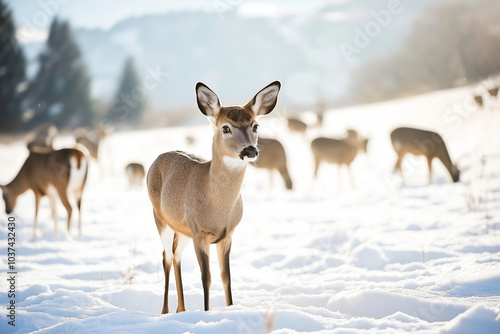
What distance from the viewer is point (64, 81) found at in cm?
4609

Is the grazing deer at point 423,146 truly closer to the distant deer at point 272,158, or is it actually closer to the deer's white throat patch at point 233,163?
the distant deer at point 272,158

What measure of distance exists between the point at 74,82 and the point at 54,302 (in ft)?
150

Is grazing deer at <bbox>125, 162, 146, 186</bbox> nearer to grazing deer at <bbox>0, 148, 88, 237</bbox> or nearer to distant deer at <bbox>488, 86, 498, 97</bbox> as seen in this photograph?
grazing deer at <bbox>0, 148, 88, 237</bbox>

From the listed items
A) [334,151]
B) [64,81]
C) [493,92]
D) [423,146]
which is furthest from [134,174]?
[64,81]

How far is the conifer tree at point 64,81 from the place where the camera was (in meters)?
44.8

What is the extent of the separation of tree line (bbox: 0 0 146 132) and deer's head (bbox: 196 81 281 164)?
128ft

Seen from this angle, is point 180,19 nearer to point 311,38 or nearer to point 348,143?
point 311,38

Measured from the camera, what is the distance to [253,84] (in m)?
108

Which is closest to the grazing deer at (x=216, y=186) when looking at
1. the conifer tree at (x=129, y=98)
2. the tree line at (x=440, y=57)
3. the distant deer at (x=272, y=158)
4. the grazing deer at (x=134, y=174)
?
the distant deer at (x=272, y=158)

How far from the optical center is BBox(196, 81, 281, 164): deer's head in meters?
4.09

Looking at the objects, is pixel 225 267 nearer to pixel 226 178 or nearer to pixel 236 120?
pixel 226 178

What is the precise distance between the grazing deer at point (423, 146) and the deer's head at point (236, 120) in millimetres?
9663

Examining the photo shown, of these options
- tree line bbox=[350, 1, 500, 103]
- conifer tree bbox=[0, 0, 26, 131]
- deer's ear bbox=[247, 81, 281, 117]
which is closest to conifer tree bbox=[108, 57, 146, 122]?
conifer tree bbox=[0, 0, 26, 131]

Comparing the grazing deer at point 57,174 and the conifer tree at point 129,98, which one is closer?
the grazing deer at point 57,174
